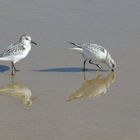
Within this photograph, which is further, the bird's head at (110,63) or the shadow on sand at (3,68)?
the shadow on sand at (3,68)

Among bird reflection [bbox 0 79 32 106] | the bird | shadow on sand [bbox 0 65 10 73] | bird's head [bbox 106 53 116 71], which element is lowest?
bird reflection [bbox 0 79 32 106]

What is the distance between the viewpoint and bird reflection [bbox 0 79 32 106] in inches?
322

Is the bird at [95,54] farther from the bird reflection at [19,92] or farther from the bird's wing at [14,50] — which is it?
the bird reflection at [19,92]

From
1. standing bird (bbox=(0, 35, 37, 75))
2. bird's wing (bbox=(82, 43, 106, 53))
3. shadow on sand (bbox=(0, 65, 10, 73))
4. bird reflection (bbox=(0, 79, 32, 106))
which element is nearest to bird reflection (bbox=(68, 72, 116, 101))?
bird's wing (bbox=(82, 43, 106, 53))

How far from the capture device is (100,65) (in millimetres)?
9891

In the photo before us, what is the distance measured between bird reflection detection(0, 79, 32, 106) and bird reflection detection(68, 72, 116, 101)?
0.58m

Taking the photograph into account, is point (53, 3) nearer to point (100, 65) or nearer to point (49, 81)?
point (100, 65)

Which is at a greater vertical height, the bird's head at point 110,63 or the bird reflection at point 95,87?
the bird's head at point 110,63

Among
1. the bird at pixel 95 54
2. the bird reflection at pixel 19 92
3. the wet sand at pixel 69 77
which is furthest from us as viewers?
the bird at pixel 95 54

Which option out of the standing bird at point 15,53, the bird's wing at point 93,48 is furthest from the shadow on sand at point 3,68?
the bird's wing at point 93,48

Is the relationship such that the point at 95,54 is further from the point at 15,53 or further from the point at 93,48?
the point at 15,53

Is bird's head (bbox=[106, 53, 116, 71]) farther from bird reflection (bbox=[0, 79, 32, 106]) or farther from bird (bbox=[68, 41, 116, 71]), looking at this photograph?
bird reflection (bbox=[0, 79, 32, 106])

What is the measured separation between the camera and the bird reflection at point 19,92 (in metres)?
8.17

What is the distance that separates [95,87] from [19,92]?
1128 mm
